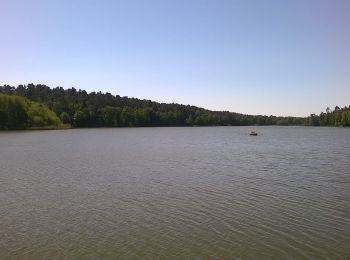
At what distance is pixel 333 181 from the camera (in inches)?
1240

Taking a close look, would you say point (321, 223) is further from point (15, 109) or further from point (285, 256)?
point (15, 109)

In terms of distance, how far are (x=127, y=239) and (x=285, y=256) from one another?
6377mm

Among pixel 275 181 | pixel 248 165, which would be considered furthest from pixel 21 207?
pixel 248 165

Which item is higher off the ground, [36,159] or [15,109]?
[15,109]

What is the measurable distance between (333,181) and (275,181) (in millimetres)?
4551

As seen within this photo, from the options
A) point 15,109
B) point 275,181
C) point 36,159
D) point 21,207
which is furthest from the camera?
point 15,109

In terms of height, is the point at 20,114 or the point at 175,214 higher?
the point at 20,114

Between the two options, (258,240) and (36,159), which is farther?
(36,159)

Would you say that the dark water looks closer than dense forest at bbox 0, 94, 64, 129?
Yes

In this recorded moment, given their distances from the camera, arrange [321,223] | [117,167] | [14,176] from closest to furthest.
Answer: [321,223], [14,176], [117,167]

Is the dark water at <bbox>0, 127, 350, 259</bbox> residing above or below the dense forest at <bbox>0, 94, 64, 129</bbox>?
below

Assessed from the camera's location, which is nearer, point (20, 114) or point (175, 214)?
point (175, 214)

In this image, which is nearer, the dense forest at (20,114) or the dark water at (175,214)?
the dark water at (175,214)

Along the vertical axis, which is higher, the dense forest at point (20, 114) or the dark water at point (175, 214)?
the dense forest at point (20, 114)
